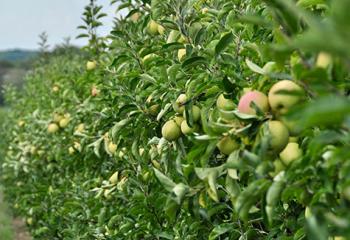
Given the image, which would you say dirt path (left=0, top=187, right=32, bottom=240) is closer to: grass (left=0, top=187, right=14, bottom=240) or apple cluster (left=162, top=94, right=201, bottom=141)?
grass (left=0, top=187, right=14, bottom=240)

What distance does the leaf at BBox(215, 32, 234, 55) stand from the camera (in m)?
1.68

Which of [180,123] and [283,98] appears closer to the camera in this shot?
[283,98]

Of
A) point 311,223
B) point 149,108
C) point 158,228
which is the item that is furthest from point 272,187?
point 158,228

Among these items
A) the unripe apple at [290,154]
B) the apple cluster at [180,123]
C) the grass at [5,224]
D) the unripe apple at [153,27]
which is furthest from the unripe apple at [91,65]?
the grass at [5,224]

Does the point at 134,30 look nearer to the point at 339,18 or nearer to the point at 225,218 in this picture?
the point at 225,218

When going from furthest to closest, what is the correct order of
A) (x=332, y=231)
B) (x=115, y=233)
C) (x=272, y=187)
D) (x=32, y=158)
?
(x=32, y=158) < (x=115, y=233) < (x=332, y=231) < (x=272, y=187)

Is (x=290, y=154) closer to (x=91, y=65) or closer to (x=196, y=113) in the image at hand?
(x=196, y=113)

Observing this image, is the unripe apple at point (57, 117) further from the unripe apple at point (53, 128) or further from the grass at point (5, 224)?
the grass at point (5, 224)

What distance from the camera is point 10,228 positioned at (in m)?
10.6

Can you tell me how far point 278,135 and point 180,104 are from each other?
0.70 m

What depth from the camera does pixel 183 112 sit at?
1.93 metres

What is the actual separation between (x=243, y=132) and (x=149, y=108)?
1158 millimetres

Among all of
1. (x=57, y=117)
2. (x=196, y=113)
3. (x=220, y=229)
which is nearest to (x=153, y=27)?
(x=196, y=113)

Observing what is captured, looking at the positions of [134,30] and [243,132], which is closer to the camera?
[243,132]
